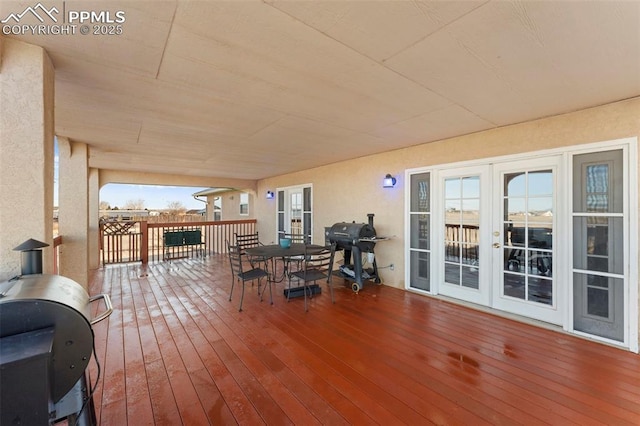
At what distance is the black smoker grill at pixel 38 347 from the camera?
896mm

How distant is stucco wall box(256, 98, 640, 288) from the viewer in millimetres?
2748

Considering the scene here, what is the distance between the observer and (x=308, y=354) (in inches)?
103

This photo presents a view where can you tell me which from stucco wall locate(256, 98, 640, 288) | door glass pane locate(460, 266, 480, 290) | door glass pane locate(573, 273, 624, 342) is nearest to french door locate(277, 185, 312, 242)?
stucco wall locate(256, 98, 640, 288)

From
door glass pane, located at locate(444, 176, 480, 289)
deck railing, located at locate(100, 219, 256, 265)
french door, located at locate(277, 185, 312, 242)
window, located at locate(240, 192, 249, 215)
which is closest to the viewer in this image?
door glass pane, located at locate(444, 176, 480, 289)

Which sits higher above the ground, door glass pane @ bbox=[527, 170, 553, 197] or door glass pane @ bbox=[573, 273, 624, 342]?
door glass pane @ bbox=[527, 170, 553, 197]

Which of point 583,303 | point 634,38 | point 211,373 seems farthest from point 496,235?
point 211,373

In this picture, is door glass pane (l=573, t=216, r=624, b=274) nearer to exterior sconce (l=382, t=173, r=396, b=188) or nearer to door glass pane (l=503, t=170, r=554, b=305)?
door glass pane (l=503, t=170, r=554, b=305)

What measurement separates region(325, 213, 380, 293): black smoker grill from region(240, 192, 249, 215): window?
6.40m

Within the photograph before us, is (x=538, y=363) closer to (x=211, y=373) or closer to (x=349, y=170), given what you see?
(x=211, y=373)

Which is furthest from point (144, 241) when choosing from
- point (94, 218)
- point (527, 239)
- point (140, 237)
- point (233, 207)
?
point (527, 239)

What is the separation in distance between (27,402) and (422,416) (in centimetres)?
207

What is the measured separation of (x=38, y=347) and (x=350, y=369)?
2.10 meters

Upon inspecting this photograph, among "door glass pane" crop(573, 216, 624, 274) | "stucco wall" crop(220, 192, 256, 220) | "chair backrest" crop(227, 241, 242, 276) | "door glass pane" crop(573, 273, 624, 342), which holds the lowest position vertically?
"door glass pane" crop(573, 273, 624, 342)

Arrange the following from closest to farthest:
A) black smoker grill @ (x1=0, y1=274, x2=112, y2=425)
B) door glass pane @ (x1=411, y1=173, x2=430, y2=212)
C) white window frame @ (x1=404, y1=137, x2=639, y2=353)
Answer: black smoker grill @ (x1=0, y1=274, x2=112, y2=425)
white window frame @ (x1=404, y1=137, x2=639, y2=353)
door glass pane @ (x1=411, y1=173, x2=430, y2=212)
